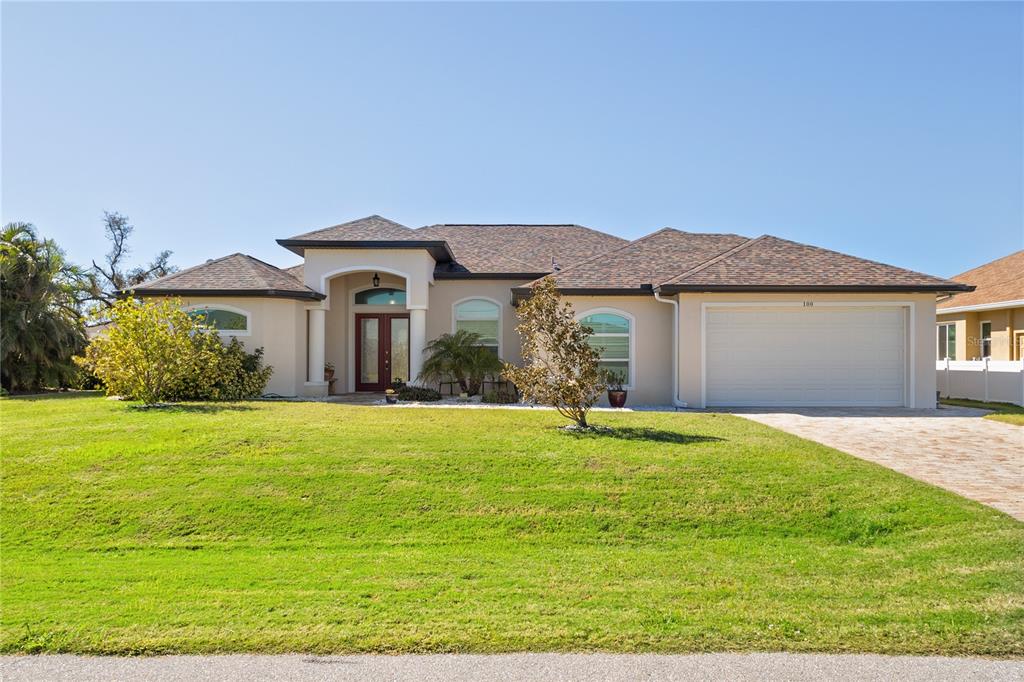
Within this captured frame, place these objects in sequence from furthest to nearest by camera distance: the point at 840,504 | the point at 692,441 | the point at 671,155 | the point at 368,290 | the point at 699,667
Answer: the point at 368,290 → the point at 671,155 → the point at 692,441 → the point at 840,504 → the point at 699,667

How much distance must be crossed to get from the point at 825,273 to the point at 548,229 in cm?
1101

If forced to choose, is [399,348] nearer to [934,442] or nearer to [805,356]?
[805,356]

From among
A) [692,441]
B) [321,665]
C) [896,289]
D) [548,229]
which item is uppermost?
[548,229]

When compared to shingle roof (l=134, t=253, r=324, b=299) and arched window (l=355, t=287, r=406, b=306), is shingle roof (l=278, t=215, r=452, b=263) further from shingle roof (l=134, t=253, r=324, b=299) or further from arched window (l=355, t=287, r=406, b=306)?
arched window (l=355, t=287, r=406, b=306)

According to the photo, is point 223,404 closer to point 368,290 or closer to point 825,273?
point 368,290

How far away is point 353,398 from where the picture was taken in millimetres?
18078

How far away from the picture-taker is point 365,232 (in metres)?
18.8

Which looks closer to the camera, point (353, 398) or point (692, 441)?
point (692, 441)

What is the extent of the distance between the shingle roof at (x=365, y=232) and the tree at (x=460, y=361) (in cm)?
313

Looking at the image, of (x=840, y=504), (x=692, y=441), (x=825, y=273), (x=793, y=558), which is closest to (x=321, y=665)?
(x=793, y=558)

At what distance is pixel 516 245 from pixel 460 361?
640 cm

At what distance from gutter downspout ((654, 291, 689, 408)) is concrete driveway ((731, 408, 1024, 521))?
1.63m

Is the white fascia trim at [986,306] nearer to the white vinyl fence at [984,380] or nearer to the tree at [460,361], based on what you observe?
the white vinyl fence at [984,380]

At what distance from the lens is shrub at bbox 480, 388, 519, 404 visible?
17.0 m
